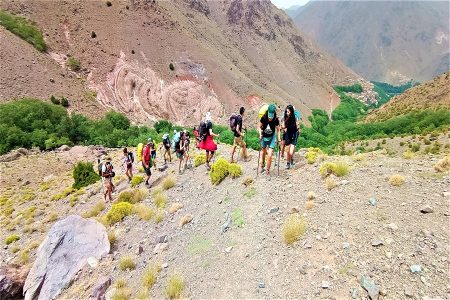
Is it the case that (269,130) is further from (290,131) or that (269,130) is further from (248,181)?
(248,181)

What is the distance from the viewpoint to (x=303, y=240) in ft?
30.6

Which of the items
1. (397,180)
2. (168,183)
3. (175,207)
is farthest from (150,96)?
(397,180)

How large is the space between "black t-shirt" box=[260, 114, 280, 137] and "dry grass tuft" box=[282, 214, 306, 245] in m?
3.98

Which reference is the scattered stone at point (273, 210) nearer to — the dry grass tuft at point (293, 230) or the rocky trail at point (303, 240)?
the rocky trail at point (303, 240)

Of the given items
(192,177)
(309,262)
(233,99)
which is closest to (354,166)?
(309,262)

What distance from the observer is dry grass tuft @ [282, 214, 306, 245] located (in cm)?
945

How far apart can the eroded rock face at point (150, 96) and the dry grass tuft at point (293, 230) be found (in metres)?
56.0

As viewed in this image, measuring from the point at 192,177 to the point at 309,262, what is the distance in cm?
948

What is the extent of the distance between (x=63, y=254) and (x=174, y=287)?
219 inches

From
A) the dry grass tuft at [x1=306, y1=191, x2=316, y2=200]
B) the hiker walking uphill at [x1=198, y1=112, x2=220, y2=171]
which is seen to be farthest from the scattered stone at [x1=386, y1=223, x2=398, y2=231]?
the hiker walking uphill at [x1=198, y1=112, x2=220, y2=171]

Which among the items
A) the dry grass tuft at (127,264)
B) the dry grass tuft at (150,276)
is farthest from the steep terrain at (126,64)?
the dry grass tuft at (150,276)

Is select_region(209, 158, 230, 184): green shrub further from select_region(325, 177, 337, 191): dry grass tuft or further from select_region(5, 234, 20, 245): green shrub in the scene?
select_region(5, 234, 20, 245): green shrub

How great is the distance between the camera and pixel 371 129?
81.7 m

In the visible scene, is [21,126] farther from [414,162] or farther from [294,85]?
[294,85]
